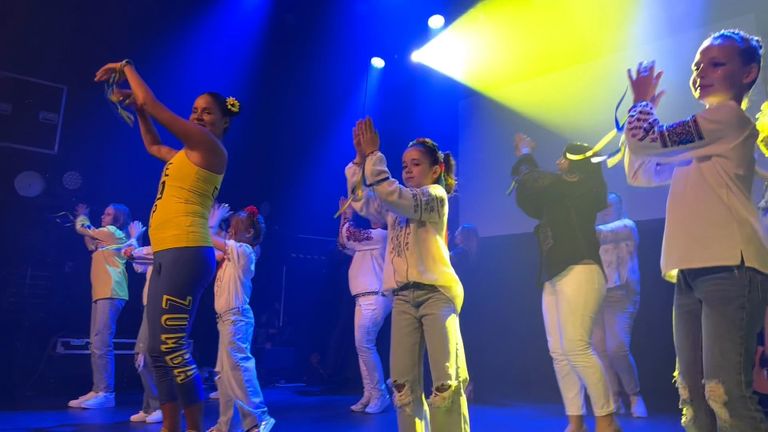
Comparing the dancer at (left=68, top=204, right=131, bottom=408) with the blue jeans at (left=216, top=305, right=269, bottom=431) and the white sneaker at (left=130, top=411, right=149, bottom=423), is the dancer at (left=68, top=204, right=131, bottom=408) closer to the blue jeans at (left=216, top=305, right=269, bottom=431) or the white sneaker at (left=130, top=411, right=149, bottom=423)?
the white sneaker at (left=130, top=411, right=149, bottom=423)

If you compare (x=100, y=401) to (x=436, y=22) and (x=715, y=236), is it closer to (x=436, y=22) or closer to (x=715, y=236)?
(x=715, y=236)

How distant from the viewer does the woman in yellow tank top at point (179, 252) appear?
2.46 metres

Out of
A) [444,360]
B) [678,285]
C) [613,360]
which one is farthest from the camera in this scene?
[613,360]

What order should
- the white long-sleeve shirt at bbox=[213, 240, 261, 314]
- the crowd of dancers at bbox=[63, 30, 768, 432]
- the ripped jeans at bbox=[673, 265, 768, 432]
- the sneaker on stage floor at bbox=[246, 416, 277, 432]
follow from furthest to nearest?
the white long-sleeve shirt at bbox=[213, 240, 261, 314] → the sneaker on stage floor at bbox=[246, 416, 277, 432] → the crowd of dancers at bbox=[63, 30, 768, 432] → the ripped jeans at bbox=[673, 265, 768, 432]

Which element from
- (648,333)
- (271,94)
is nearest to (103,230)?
(271,94)

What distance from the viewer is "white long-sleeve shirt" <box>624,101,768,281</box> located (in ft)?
6.11

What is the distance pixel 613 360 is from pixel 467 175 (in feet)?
10.1

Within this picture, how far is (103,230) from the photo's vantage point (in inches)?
216

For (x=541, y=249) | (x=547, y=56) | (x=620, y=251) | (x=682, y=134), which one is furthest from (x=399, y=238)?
(x=547, y=56)

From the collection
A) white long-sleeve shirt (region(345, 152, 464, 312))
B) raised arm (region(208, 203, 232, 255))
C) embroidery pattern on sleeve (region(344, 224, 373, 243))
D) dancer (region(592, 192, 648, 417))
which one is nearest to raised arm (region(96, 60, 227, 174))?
white long-sleeve shirt (region(345, 152, 464, 312))

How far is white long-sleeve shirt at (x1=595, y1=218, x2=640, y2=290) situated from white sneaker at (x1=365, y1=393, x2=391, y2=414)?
2.38 m

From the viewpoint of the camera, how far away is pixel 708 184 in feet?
6.46

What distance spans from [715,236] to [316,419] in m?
3.60

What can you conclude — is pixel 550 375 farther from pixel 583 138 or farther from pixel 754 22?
pixel 754 22
